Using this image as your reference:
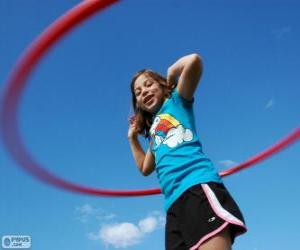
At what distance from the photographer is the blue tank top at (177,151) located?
5.59m

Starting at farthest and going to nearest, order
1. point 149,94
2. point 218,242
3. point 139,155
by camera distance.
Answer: point 139,155, point 149,94, point 218,242

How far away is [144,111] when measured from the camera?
263 inches

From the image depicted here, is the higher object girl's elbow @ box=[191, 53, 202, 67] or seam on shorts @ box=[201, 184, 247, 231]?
girl's elbow @ box=[191, 53, 202, 67]

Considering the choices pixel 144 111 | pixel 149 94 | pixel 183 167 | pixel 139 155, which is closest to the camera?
pixel 183 167

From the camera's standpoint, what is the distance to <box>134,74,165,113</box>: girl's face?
20.8ft

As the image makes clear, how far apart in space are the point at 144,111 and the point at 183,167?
1248 millimetres

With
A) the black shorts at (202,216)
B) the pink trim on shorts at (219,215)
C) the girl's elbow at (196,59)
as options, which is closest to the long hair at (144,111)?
the girl's elbow at (196,59)

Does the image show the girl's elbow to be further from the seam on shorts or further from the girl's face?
the seam on shorts

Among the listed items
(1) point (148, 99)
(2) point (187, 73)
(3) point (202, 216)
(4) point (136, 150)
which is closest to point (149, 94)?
(1) point (148, 99)

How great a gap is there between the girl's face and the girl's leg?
5.47 feet

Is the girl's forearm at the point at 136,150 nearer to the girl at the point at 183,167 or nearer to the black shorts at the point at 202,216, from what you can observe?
the girl at the point at 183,167

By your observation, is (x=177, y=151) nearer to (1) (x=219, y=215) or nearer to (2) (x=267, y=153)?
(1) (x=219, y=215)

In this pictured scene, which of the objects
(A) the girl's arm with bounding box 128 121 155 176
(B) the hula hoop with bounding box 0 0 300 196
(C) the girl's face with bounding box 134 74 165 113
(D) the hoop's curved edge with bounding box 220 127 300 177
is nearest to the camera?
(B) the hula hoop with bounding box 0 0 300 196

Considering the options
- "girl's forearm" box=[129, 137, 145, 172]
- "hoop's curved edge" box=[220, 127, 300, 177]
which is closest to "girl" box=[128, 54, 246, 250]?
"girl's forearm" box=[129, 137, 145, 172]
